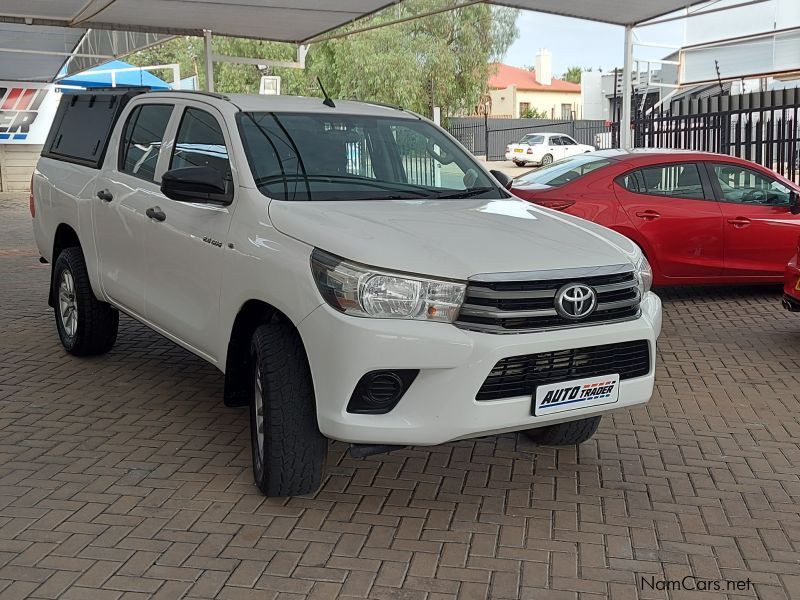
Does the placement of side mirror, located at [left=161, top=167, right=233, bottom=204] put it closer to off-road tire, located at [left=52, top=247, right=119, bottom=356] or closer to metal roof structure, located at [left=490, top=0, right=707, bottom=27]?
off-road tire, located at [left=52, top=247, right=119, bottom=356]

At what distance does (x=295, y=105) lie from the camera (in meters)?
5.36

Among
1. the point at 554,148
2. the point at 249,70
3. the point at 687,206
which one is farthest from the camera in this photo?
the point at 249,70

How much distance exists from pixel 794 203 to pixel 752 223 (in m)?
0.50

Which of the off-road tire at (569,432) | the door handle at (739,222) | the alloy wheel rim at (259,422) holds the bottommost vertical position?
the off-road tire at (569,432)

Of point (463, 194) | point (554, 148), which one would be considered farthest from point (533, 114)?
point (463, 194)

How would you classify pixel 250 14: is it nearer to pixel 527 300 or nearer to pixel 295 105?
pixel 295 105

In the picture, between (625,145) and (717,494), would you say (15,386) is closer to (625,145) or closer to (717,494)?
(717,494)

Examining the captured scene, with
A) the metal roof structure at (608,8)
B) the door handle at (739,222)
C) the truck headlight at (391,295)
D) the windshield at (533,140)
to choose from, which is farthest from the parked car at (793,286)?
the windshield at (533,140)

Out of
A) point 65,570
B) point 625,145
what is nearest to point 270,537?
point 65,570

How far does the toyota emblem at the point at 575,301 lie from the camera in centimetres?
393

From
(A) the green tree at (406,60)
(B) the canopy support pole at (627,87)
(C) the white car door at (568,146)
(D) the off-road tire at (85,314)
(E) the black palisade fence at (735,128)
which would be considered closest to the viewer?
(D) the off-road tire at (85,314)

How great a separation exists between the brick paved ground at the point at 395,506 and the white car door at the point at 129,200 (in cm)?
76

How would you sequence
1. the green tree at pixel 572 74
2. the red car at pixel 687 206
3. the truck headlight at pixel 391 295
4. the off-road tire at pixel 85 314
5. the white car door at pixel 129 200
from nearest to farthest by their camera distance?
the truck headlight at pixel 391 295, the white car door at pixel 129 200, the off-road tire at pixel 85 314, the red car at pixel 687 206, the green tree at pixel 572 74

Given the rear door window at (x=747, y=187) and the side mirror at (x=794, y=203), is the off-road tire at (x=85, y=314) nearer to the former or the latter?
the rear door window at (x=747, y=187)
